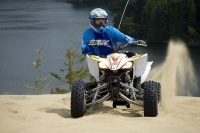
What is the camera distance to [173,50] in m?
9.95

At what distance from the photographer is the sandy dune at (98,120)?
5.36 m

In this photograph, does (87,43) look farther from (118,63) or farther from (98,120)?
(98,120)

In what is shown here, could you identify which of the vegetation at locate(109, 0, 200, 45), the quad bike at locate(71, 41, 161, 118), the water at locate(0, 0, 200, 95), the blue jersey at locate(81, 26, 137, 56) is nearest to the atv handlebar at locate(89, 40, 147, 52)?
the quad bike at locate(71, 41, 161, 118)

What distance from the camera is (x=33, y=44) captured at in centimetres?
6116

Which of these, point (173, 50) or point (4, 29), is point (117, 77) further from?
point (4, 29)

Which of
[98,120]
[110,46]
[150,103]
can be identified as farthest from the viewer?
[110,46]

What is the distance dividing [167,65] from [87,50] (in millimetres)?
A: 2583

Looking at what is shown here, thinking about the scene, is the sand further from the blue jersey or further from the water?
the water

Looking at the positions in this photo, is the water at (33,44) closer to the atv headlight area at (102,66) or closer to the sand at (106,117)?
the sand at (106,117)

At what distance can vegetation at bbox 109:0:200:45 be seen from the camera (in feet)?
254

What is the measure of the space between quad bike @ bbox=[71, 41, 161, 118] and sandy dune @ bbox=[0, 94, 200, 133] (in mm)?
215

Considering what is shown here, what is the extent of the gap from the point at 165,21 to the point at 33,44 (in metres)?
30.0

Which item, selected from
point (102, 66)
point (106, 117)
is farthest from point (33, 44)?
point (106, 117)

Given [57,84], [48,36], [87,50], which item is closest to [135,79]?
[87,50]
